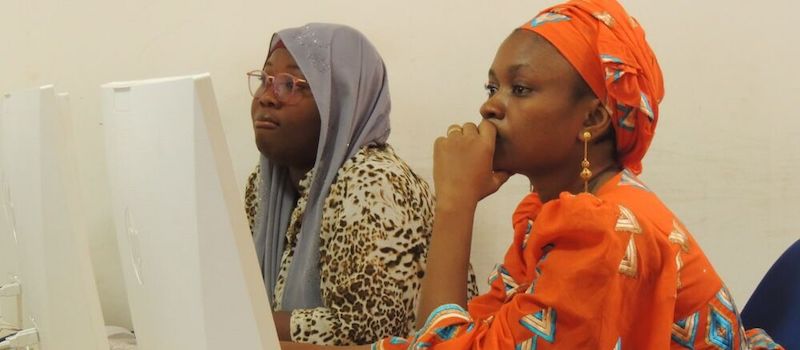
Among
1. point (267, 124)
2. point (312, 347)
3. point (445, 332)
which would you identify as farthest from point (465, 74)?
point (445, 332)

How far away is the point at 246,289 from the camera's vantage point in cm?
72

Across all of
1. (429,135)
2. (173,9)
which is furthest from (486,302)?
(173,9)

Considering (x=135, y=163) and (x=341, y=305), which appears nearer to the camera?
(x=135, y=163)

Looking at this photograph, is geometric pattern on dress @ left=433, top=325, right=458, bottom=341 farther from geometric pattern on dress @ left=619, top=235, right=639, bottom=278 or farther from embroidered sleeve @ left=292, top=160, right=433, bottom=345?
embroidered sleeve @ left=292, top=160, right=433, bottom=345

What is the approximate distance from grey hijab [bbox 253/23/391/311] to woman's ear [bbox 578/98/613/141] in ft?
2.50

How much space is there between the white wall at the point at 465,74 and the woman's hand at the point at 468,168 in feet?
2.76

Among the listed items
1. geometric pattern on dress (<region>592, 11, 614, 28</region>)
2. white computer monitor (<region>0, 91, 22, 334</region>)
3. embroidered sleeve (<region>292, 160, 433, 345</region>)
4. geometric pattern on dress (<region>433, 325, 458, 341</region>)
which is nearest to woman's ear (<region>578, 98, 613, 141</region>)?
geometric pattern on dress (<region>592, 11, 614, 28</region>)

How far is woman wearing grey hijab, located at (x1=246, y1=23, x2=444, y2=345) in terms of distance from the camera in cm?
173

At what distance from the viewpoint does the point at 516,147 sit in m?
1.31

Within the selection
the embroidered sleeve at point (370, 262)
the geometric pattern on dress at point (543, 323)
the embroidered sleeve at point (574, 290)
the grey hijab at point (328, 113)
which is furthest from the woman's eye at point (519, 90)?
the grey hijab at point (328, 113)

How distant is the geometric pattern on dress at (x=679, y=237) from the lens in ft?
3.74

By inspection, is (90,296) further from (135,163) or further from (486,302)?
(486,302)

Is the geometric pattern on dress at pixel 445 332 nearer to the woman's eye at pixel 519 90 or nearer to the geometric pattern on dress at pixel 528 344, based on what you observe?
the geometric pattern on dress at pixel 528 344

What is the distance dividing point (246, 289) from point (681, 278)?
0.64 metres
